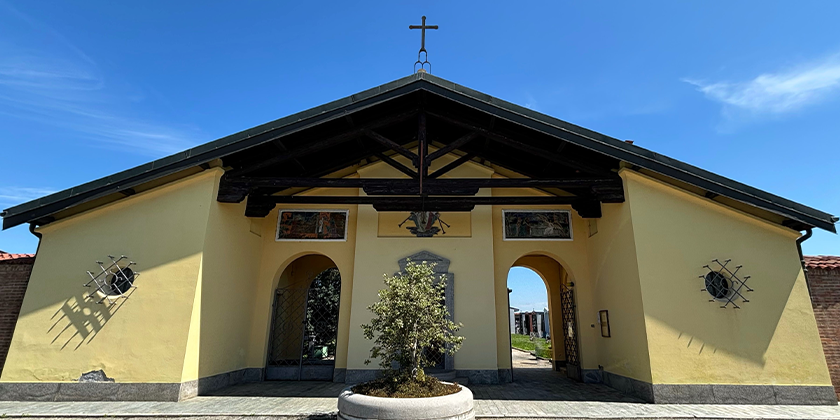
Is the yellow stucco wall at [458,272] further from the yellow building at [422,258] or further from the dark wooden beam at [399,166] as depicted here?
the dark wooden beam at [399,166]

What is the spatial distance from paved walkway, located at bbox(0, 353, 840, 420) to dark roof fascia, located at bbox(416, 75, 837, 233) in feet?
9.60

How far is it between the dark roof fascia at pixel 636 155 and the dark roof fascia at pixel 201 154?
3.65 ft

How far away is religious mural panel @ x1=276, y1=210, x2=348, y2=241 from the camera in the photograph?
30.7ft

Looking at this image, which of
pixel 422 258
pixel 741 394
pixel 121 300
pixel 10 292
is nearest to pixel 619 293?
pixel 741 394

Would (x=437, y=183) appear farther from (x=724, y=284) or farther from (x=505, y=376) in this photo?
(x=724, y=284)

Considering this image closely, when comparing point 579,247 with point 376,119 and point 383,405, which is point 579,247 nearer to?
point 376,119

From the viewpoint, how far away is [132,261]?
6812 millimetres

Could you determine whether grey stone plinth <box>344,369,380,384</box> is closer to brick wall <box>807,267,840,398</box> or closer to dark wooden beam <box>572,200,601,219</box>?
dark wooden beam <box>572,200,601,219</box>

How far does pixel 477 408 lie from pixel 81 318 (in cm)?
641

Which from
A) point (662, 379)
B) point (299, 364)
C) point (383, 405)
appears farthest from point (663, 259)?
point (299, 364)

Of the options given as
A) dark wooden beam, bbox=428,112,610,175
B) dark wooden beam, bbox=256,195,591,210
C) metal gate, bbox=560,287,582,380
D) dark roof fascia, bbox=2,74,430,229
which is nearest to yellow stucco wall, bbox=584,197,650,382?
metal gate, bbox=560,287,582,380

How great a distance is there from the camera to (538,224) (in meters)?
9.41

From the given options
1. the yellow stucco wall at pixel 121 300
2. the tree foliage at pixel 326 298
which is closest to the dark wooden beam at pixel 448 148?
the yellow stucco wall at pixel 121 300

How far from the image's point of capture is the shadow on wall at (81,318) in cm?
644
